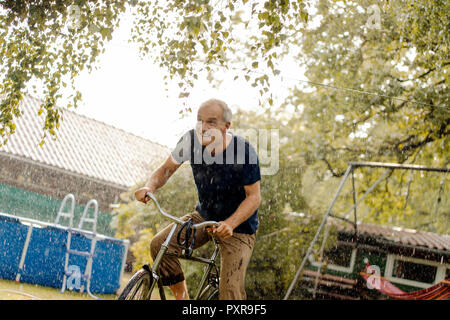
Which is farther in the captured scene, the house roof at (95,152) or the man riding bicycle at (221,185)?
the house roof at (95,152)

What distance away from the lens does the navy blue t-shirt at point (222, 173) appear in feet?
8.35

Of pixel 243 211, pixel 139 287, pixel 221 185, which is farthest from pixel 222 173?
pixel 139 287

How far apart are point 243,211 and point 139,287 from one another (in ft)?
2.20

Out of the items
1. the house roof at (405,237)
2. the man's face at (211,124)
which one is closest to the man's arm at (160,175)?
the man's face at (211,124)

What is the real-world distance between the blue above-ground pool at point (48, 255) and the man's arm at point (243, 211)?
11.9 feet

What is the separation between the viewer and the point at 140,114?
173 inches

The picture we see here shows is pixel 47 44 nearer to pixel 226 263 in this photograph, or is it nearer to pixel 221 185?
pixel 221 185

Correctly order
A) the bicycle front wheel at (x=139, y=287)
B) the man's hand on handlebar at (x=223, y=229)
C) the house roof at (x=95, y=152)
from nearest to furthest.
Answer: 1. the bicycle front wheel at (x=139, y=287)
2. the man's hand on handlebar at (x=223, y=229)
3. the house roof at (x=95, y=152)

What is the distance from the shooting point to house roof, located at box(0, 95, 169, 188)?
610 cm

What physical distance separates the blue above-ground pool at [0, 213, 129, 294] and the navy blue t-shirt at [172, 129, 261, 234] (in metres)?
3.27

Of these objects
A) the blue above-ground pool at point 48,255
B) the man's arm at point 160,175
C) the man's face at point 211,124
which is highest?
the man's face at point 211,124

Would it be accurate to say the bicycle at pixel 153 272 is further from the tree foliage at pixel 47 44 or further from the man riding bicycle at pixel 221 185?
the tree foliage at pixel 47 44

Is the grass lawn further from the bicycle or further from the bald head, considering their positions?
the bald head
